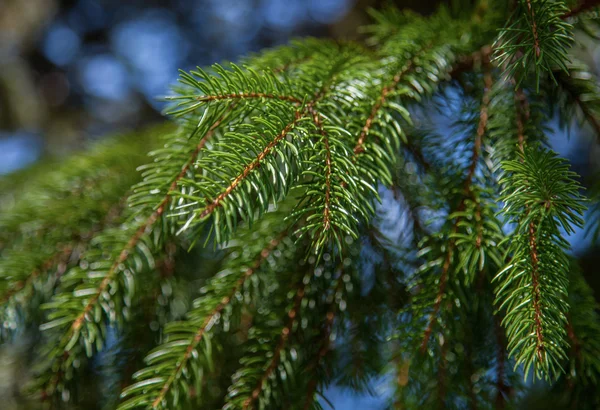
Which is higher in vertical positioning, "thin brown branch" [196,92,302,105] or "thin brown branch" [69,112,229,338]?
"thin brown branch" [196,92,302,105]

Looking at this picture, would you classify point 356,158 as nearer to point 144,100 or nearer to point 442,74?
point 442,74

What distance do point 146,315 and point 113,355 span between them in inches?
2.8

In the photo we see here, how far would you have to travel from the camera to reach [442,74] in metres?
0.56

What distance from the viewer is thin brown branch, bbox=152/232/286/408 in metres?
0.48

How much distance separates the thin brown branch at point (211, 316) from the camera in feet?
1.57

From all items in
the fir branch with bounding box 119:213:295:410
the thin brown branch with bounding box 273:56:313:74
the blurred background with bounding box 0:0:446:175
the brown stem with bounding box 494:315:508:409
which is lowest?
the brown stem with bounding box 494:315:508:409

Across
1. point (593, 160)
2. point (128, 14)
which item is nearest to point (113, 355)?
point (593, 160)

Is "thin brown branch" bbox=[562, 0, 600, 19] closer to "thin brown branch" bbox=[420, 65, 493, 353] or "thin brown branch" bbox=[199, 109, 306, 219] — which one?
"thin brown branch" bbox=[420, 65, 493, 353]

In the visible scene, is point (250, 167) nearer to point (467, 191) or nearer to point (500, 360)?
point (467, 191)

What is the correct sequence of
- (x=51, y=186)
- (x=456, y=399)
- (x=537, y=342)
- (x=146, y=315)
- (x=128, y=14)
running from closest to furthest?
1. (x=537, y=342)
2. (x=456, y=399)
3. (x=146, y=315)
4. (x=51, y=186)
5. (x=128, y=14)

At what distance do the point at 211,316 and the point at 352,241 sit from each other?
0.18 meters

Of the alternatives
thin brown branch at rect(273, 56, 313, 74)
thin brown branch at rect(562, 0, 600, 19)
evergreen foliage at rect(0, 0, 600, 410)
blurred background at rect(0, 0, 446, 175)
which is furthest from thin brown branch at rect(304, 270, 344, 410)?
blurred background at rect(0, 0, 446, 175)

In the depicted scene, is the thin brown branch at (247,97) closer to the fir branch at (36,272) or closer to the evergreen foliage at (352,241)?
the evergreen foliage at (352,241)

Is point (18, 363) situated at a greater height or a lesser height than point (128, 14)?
lesser
